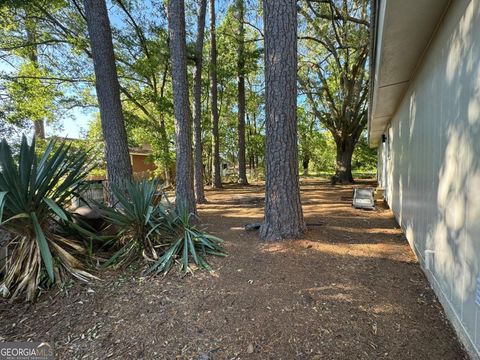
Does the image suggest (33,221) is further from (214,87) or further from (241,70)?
(241,70)

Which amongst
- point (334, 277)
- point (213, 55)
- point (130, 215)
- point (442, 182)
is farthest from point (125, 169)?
point (213, 55)

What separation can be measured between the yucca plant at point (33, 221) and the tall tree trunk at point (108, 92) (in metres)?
1.64

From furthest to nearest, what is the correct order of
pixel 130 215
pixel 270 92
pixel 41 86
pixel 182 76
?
1. pixel 41 86
2. pixel 182 76
3. pixel 270 92
4. pixel 130 215

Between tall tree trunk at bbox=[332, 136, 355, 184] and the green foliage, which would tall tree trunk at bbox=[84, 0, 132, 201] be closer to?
the green foliage

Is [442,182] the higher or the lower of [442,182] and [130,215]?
the higher

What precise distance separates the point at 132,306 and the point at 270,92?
3090mm

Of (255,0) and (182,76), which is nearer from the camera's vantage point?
(182,76)

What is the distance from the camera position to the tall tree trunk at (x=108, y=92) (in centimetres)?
434

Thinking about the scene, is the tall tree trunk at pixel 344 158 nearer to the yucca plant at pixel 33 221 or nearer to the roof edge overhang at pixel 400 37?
the roof edge overhang at pixel 400 37

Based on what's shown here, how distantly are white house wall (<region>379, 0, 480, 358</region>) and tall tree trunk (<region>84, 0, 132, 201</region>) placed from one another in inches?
176

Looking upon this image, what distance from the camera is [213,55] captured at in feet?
31.7

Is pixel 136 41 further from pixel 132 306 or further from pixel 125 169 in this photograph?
pixel 132 306

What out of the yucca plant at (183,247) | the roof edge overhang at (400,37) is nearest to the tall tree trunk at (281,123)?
the yucca plant at (183,247)

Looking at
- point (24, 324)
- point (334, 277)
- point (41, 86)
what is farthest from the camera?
point (41, 86)
